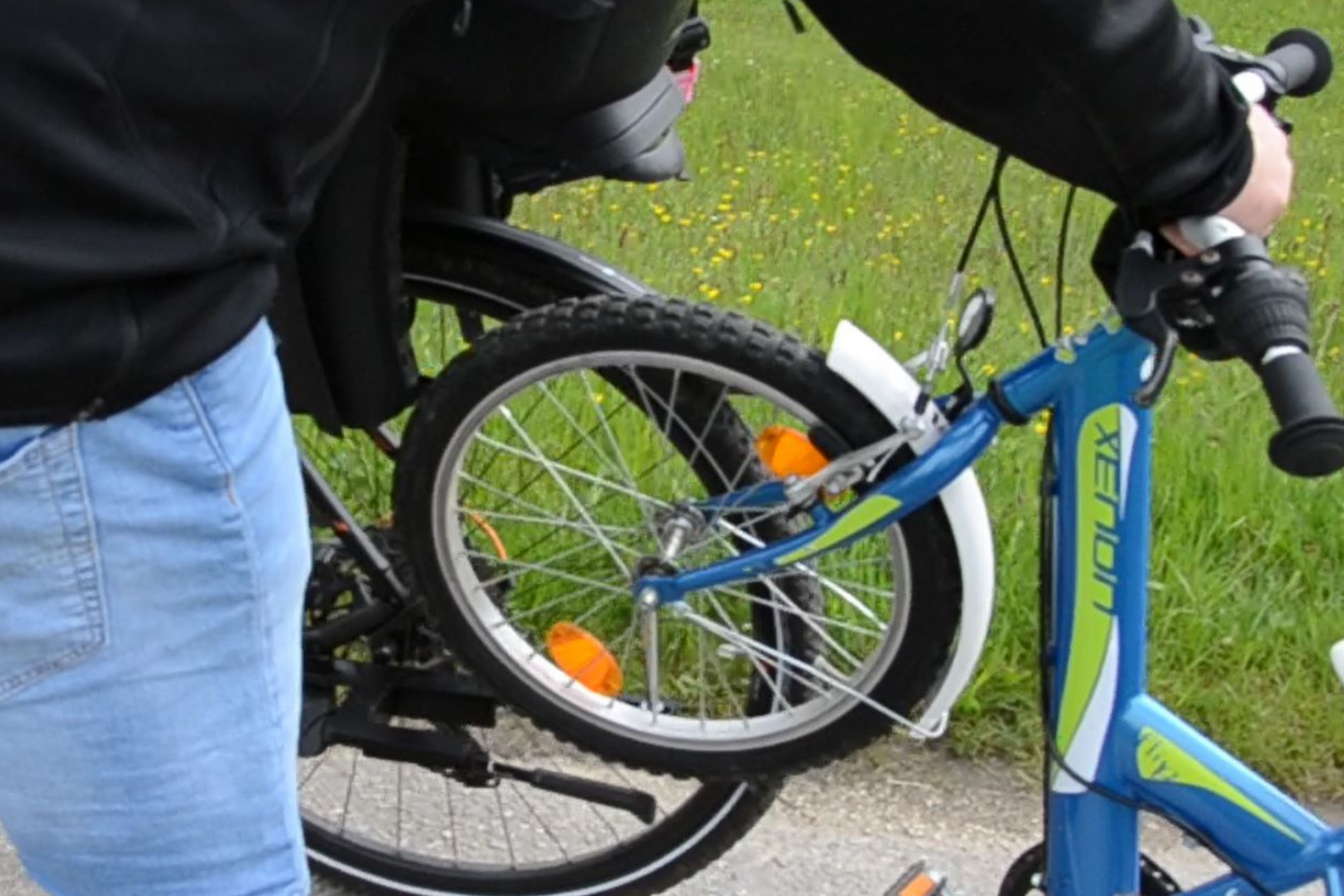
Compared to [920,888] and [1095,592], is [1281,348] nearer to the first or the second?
[1095,592]

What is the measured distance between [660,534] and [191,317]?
786mm

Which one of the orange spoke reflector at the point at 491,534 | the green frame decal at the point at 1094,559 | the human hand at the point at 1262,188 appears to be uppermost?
the orange spoke reflector at the point at 491,534

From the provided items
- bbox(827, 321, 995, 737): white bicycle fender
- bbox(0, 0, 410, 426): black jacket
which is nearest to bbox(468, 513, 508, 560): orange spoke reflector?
bbox(827, 321, 995, 737): white bicycle fender

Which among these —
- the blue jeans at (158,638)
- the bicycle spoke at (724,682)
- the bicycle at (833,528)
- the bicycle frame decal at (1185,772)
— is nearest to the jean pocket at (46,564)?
the blue jeans at (158,638)

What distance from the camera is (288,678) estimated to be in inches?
44.7

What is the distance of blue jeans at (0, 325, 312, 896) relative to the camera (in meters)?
1.00

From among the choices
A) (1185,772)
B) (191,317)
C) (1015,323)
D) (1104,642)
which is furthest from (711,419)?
(1015,323)

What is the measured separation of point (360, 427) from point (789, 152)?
16.1ft

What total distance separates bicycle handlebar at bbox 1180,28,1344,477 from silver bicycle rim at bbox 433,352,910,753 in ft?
1.57

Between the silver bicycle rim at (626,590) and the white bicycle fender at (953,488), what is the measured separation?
2.2 inches

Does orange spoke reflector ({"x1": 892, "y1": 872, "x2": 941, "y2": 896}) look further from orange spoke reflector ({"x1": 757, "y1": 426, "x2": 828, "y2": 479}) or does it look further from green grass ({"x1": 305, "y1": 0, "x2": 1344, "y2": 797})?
green grass ({"x1": 305, "y1": 0, "x2": 1344, "y2": 797})

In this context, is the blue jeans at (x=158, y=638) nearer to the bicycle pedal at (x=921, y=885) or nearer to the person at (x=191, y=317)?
the person at (x=191, y=317)

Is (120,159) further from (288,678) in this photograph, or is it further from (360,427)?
(360,427)

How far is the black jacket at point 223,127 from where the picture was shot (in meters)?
0.90
